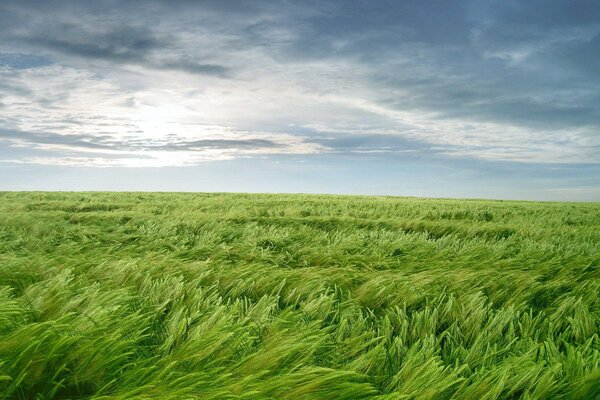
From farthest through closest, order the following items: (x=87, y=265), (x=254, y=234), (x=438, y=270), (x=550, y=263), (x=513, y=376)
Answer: (x=254, y=234) < (x=550, y=263) < (x=438, y=270) < (x=87, y=265) < (x=513, y=376)

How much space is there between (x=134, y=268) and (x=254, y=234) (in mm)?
2689

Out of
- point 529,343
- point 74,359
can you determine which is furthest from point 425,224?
point 74,359

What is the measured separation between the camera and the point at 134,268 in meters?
3.17

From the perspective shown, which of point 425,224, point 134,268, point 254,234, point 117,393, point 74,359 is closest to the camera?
point 117,393

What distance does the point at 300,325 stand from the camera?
2105 millimetres

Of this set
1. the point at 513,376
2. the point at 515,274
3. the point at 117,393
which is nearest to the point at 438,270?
the point at 515,274

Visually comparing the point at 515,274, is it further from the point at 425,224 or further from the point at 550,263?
the point at 425,224

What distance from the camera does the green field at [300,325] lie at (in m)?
1.42

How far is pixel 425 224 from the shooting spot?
24.6 feet

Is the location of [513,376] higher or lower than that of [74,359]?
lower

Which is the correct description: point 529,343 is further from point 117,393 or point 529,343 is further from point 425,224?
point 425,224

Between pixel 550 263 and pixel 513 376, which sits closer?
pixel 513 376

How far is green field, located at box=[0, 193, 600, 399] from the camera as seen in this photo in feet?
4.67

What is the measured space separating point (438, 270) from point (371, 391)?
2.47 metres
